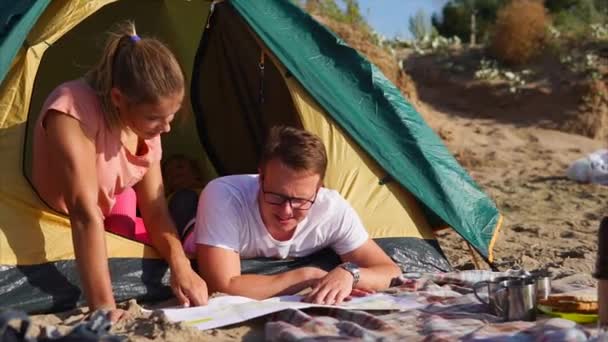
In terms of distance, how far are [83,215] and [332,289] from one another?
2.67 ft

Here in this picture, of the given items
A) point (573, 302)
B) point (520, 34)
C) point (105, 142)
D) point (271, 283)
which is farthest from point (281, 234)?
point (520, 34)

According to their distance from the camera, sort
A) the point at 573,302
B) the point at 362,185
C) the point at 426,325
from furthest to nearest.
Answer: the point at 362,185 → the point at 573,302 → the point at 426,325

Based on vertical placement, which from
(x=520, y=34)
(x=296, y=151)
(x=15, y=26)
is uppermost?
(x=520, y=34)

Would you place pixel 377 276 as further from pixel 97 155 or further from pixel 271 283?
pixel 97 155

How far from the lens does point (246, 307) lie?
303cm

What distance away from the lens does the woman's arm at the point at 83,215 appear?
9.67ft

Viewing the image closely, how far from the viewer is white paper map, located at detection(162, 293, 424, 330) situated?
9.54 ft

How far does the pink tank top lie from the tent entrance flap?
977 millimetres

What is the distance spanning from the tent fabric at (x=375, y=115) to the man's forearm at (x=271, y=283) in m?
0.73

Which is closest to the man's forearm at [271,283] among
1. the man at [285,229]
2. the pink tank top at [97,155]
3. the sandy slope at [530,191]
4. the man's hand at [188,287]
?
the man at [285,229]

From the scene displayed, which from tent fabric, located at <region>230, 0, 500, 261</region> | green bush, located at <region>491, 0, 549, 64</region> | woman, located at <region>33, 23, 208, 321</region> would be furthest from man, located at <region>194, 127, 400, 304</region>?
green bush, located at <region>491, 0, 549, 64</region>

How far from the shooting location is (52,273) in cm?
319

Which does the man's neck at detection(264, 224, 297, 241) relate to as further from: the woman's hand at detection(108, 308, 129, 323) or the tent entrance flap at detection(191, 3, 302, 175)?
the tent entrance flap at detection(191, 3, 302, 175)

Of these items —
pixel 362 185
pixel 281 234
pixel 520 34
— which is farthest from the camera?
pixel 520 34
